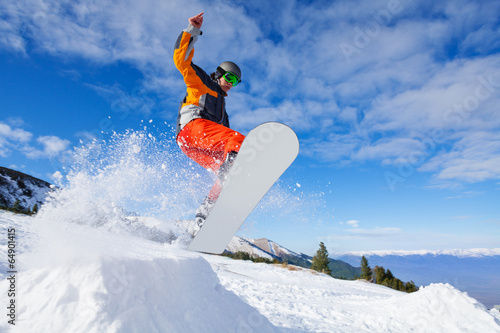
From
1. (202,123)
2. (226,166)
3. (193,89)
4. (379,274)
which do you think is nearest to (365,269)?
(379,274)

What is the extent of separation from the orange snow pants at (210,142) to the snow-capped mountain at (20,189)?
205ft

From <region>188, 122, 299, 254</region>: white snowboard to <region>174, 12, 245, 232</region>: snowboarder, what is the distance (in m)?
0.17

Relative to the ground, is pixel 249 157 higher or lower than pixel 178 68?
lower

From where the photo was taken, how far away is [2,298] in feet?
7.07

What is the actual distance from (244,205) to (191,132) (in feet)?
5.26

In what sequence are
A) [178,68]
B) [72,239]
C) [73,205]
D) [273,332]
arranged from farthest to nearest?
[73,205]
[178,68]
[273,332]
[72,239]

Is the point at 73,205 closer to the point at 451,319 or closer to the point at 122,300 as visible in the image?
the point at 122,300

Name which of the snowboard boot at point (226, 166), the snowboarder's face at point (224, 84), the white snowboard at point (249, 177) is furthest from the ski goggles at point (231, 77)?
the snowboard boot at point (226, 166)

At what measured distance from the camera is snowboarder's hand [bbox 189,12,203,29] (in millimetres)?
3975

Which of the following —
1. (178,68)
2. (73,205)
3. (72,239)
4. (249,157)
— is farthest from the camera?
(73,205)

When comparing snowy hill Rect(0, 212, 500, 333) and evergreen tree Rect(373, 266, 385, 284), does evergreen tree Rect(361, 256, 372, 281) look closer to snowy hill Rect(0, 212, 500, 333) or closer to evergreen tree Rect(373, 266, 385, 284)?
evergreen tree Rect(373, 266, 385, 284)

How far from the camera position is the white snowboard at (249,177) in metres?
3.96

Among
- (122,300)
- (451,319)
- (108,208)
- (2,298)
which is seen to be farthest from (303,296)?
(2,298)

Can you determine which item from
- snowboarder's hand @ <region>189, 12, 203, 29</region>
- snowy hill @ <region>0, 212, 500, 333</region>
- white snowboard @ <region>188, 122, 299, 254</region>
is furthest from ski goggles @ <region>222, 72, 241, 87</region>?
snowy hill @ <region>0, 212, 500, 333</region>
